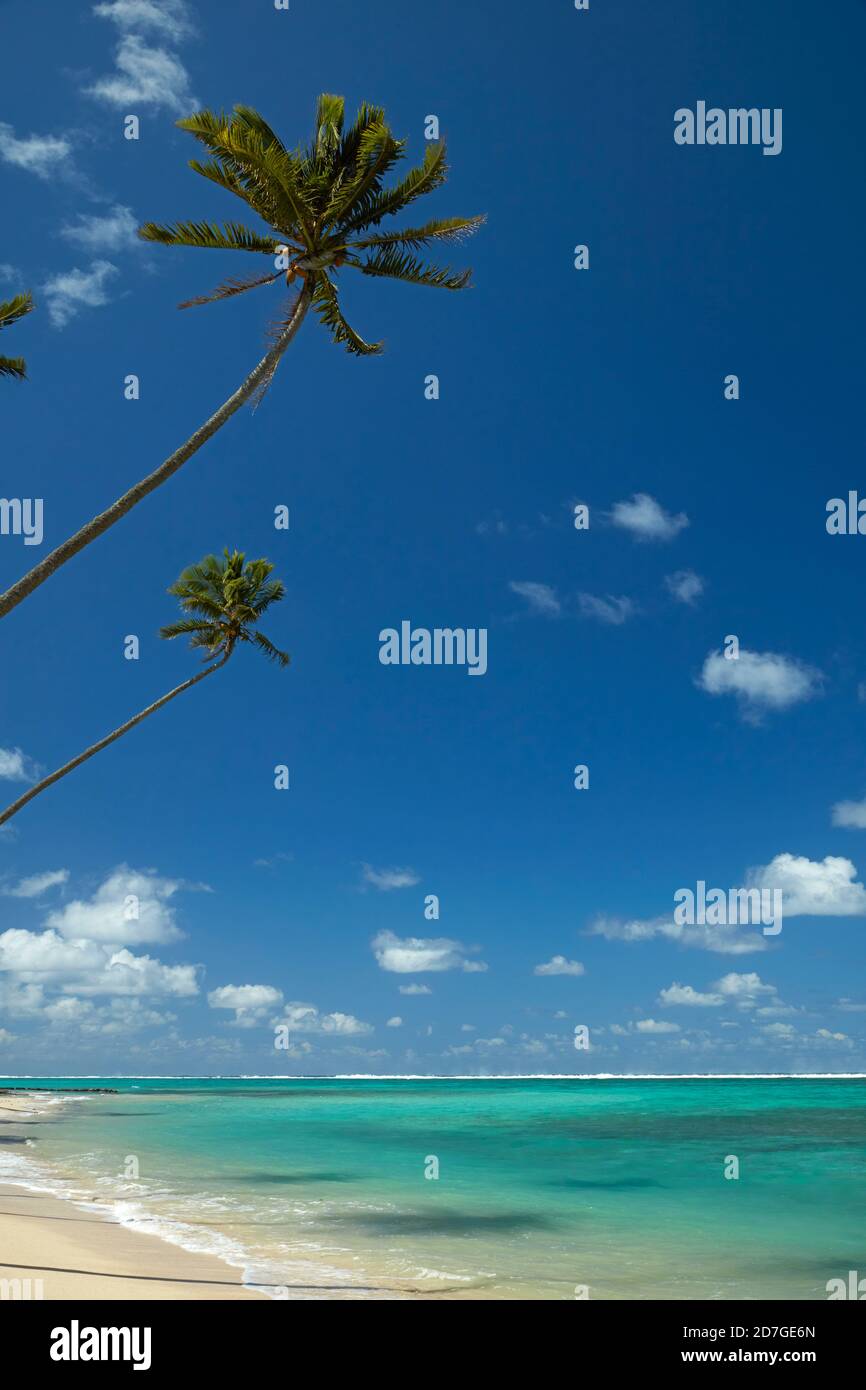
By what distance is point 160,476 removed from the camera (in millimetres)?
11578

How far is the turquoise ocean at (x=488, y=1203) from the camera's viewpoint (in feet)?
40.1

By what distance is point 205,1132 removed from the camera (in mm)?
38562

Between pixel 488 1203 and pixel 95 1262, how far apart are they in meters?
9.50

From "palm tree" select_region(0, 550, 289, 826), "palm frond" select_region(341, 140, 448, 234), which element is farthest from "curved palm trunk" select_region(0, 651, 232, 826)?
"palm frond" select_region(341, 140, 448, 234)

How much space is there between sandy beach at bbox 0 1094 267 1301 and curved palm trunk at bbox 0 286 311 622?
7.09m

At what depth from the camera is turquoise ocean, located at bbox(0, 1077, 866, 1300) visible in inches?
A: 482

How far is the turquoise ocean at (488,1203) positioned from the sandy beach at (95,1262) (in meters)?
0.57

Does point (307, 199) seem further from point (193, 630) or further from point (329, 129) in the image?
point (193, 630)

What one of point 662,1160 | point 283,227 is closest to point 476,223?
point 283,227

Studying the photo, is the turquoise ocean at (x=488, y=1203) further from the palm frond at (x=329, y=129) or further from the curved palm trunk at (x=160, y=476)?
the palm frond at (x=329, y=129)

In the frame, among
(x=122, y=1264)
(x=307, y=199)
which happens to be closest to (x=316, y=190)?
(x=307, y=199)

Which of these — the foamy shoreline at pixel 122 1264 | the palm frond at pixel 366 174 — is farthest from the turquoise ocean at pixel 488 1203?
the palm frond at pixel 366 174
